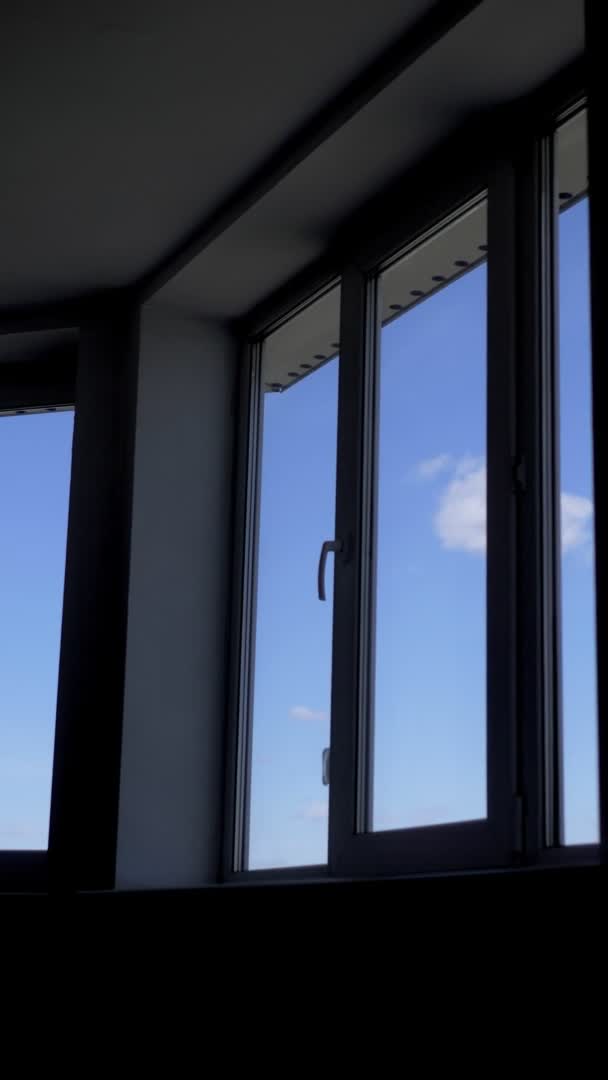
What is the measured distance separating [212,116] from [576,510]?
125cm

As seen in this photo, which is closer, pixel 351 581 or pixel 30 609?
pixel 351 581

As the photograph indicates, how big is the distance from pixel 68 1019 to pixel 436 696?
39.4 inches

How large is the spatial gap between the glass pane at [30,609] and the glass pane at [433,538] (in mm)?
1220

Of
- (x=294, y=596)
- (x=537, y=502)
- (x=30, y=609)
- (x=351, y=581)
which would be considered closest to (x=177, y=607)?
(x=294, y=596)

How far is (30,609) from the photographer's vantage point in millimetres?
4160

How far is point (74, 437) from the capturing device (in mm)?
4059

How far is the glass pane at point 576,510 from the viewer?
2.48 meters

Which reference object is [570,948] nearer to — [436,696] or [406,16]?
[436,696]

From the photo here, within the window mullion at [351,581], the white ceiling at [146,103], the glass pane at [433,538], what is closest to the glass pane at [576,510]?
the glass pane at [433,538]

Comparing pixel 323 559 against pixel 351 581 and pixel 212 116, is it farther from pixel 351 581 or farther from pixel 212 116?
pixel 212 116

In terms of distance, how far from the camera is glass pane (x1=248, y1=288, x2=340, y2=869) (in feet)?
11.2

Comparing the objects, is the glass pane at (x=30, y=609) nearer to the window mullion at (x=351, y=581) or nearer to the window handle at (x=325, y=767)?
the window handle at (x=325, y=767)

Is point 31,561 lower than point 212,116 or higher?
lower

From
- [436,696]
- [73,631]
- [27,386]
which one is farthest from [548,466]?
[27,386]
